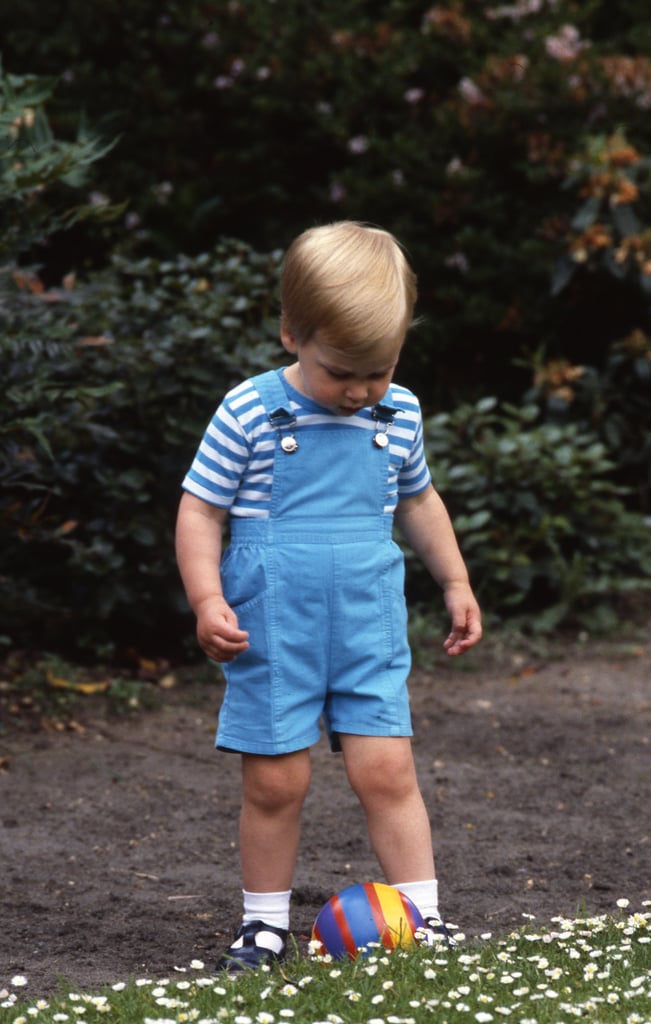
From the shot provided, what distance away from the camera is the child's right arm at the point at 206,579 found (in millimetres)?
2943

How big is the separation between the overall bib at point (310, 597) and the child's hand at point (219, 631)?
10 centimetres

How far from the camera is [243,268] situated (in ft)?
19.5

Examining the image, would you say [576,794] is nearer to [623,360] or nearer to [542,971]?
[542,971]

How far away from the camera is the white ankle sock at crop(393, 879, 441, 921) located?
319 cm

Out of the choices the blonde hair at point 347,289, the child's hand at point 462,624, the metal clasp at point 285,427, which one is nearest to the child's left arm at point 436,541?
the child's hand at point 462,624

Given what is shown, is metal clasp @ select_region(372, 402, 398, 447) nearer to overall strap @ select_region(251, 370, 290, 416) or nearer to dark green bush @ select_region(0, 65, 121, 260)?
overall strap @ select_region(251, 370, 290, 416)

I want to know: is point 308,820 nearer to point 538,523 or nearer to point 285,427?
point 285,427

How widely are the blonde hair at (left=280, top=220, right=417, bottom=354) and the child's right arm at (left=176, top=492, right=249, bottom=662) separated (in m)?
0.43

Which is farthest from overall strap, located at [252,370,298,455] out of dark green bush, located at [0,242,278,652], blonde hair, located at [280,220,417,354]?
dark green bush, located at [0,242,278,652]

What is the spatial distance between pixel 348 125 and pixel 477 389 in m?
1.54

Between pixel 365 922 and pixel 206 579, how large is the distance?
2.50 ft

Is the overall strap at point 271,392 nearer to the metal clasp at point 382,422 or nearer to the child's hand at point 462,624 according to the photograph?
the metal clasp at point 382,422

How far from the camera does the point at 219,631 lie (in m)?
2.94

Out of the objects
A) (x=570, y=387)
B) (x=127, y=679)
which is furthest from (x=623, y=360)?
(x=127, y=679)
